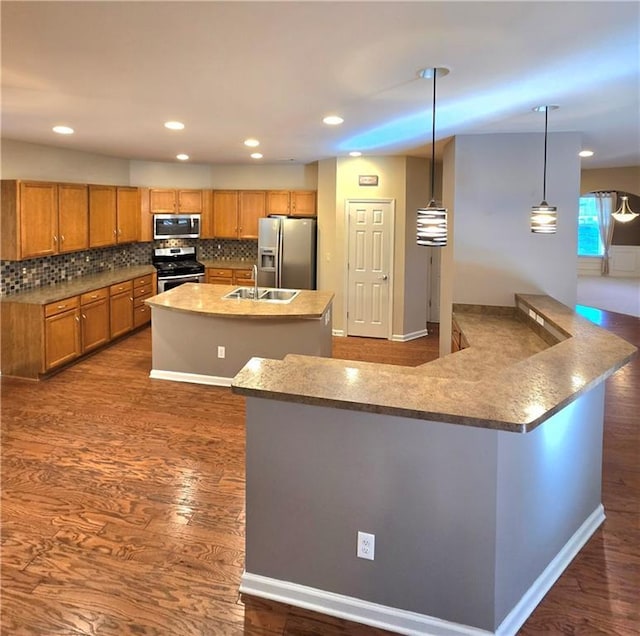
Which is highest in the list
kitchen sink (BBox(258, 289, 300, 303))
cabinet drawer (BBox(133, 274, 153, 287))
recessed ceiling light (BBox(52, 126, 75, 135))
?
recessed ceiling light (BBox(52, 126, 75, 135))

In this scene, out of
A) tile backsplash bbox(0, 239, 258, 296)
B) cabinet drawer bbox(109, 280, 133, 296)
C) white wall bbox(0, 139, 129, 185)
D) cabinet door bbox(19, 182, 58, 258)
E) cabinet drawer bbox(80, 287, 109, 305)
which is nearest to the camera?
cabinet door bbox(19, 182, 58, 258)

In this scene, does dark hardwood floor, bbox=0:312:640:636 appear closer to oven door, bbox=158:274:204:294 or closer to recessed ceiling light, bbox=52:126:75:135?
recessed ceiling light, bbox=52:126:75:135

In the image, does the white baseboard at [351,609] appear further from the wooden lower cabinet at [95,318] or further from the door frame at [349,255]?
the door frame at [349,255]

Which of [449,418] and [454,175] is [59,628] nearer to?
[449,418]

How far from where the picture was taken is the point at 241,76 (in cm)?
287

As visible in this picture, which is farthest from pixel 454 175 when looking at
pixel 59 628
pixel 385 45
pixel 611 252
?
pixel 611 252

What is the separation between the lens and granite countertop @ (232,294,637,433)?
1.97 meters

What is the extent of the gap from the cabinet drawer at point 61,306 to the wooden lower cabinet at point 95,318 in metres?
0.13

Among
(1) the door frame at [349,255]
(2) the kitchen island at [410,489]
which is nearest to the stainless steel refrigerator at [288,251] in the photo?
(1) the door frame at [349,255]

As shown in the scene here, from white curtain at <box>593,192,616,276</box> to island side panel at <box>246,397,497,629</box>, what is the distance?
12703 mm

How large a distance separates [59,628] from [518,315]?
4.12 m

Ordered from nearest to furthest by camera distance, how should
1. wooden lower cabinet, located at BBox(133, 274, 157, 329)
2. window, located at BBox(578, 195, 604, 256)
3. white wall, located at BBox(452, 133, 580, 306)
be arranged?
1. white wall, located at BBox(452, 133, 580, 306)
2. wooden lower cabinet, located at BBox(133, 274, 157, 329)
3. window, located at BBox(578, 195, 604, 256)

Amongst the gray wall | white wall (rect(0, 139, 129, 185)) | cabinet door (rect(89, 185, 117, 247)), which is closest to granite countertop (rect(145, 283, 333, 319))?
cabinet door (rect(89, 185, 117, 247))

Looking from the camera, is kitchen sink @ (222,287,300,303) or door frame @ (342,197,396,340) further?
door frame @ (342,197,396,340)
